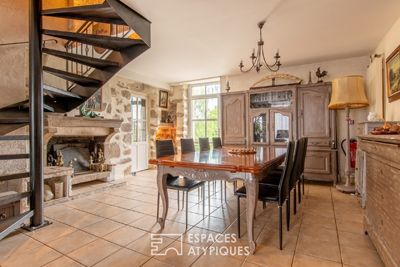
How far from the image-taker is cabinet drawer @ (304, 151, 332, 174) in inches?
156

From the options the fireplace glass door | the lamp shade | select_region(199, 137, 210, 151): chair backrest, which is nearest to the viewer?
the lamp shade

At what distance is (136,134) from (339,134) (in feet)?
14.8

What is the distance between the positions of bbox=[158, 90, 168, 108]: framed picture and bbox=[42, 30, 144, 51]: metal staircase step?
3.13 m

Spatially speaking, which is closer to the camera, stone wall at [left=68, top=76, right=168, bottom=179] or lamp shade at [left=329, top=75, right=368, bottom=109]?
lamp shade at [left=329, top=75, right=368, bottom=109]

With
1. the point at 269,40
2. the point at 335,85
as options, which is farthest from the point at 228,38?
the point at 335,85

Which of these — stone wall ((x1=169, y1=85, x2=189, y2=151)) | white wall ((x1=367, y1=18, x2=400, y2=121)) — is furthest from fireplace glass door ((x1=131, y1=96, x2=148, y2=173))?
white wall ((x1=367, y1=18, x2=400, y2=121))

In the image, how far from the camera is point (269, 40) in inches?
131

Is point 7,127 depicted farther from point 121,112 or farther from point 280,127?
point 280,127

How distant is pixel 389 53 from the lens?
116 inches

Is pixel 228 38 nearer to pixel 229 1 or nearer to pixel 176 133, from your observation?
pixel 229 1

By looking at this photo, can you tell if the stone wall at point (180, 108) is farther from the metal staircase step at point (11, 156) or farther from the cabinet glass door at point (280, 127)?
the metal staircase step at point (11, 156)

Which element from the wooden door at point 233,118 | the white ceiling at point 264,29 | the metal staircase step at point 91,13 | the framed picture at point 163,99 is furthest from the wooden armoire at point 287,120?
the metal staircase step at point 91,13

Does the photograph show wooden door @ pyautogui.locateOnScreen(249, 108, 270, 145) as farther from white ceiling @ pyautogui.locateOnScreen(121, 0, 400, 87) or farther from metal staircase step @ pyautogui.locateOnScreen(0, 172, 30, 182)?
metal staircase step @ pyautogui.locateOnScreen(0, 172, 30, 182)

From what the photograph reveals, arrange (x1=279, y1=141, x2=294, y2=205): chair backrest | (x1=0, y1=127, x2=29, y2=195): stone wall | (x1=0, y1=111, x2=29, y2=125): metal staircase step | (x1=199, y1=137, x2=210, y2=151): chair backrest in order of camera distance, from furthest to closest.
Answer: (x1=199, y1=137, x2=210, y2=151): chair backrest
(x1=0, y1=127, x2=29, y2=195): stone wall
(x1=0, y1=111, x2=29, y2=125): metal staircase step
(x1=279, y1=141, x2=294, y2=205): chair backrest
